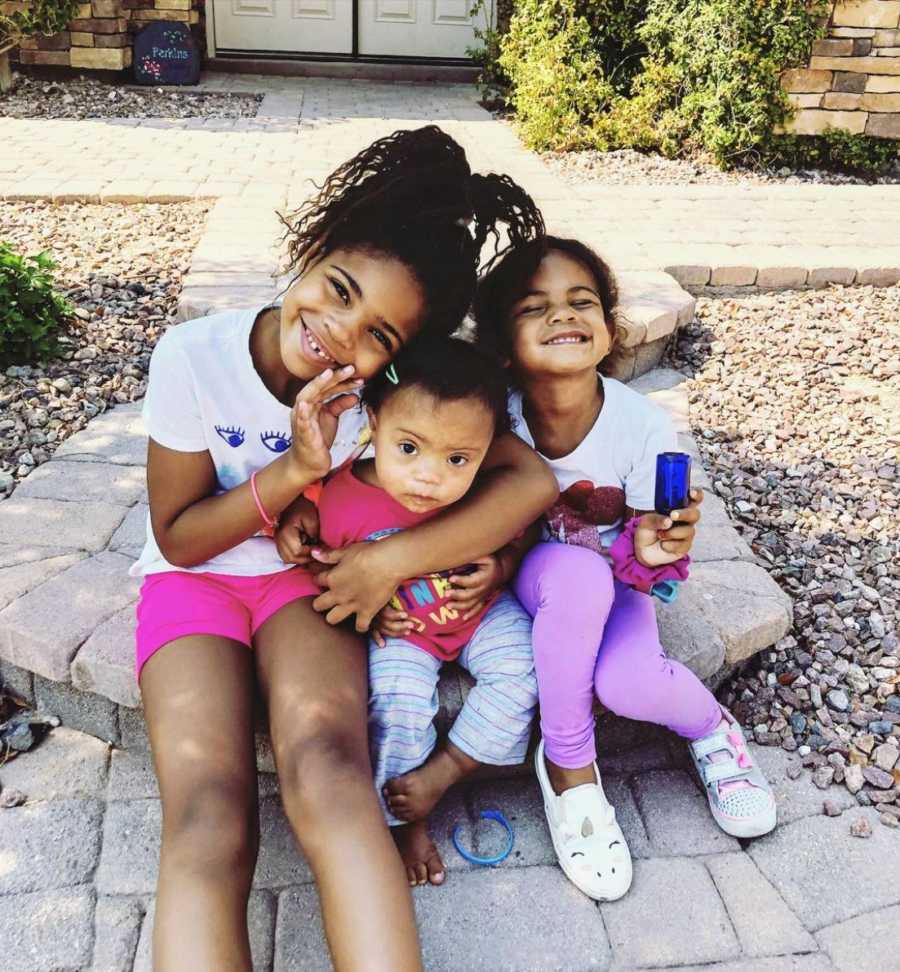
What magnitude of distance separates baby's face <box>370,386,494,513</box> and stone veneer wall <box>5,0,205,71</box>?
304 inches

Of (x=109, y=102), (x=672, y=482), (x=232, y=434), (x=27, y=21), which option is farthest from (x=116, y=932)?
(x=27, y=21)

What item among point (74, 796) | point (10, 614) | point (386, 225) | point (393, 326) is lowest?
point (74, 796)

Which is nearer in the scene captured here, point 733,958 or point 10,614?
point 733,958

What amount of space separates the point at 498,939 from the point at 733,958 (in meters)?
0.41

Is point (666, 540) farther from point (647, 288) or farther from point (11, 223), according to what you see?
point (11, 223)

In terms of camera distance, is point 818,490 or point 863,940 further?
point 818,490

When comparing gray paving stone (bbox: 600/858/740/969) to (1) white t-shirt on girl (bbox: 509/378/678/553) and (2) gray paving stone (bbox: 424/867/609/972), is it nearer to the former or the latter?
(2) gray paving stone (bbox: 424/867/609/972)

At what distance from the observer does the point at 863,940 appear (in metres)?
1.71

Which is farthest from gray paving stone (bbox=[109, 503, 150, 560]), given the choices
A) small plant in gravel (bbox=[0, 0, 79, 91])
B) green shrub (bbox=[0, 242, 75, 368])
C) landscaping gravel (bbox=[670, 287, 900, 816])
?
small plant in gravel (bbox=[0, 0, 79, 91])

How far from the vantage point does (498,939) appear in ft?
5.59

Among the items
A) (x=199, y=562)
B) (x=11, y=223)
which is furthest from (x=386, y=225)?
(x=11, y=223)

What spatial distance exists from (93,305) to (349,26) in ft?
20.8

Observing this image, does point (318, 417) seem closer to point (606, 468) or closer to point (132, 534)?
point (606, 468)

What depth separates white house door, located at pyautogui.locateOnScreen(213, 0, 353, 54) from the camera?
29.2ft
